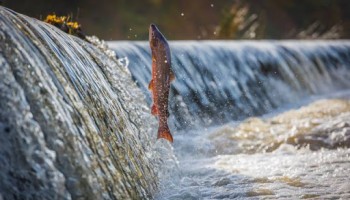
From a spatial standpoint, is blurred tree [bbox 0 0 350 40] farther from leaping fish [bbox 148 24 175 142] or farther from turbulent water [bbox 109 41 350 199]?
leaping fish [bbox 148 24 175 142]

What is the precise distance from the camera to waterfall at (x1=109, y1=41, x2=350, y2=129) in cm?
636

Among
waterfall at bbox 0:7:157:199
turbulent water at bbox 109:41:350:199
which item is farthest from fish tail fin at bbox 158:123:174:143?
waterfall at bbox 0:7:157:199

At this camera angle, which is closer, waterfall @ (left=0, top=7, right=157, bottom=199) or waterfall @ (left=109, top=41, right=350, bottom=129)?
waterfall @ (left=0, top=7, right=157, bottom=199)

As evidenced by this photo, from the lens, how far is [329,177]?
11.5 ft

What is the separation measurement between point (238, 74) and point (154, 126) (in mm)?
3426

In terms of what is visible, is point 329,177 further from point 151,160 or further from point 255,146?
point 255,146

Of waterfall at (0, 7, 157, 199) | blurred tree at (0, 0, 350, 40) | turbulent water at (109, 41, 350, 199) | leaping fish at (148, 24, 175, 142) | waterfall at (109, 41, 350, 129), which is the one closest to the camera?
waterfall at (0, 7, 157, 199)

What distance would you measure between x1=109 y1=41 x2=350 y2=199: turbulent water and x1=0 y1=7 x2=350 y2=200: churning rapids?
0.02 metres

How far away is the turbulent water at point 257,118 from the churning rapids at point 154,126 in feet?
0.06

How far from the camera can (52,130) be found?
196cm

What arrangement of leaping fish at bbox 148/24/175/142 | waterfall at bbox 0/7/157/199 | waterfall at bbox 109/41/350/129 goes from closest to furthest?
waterfall at bbox 0/7/157/199
leaping fish at bbox 148/24/175/142
waterfall at bbox 109/41/350/129

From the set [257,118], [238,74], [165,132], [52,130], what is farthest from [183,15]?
[52,130]

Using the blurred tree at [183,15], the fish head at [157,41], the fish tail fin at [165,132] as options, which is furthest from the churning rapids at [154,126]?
the blurred tree at [183,15]

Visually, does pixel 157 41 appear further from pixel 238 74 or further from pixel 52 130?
pixel 238 74
